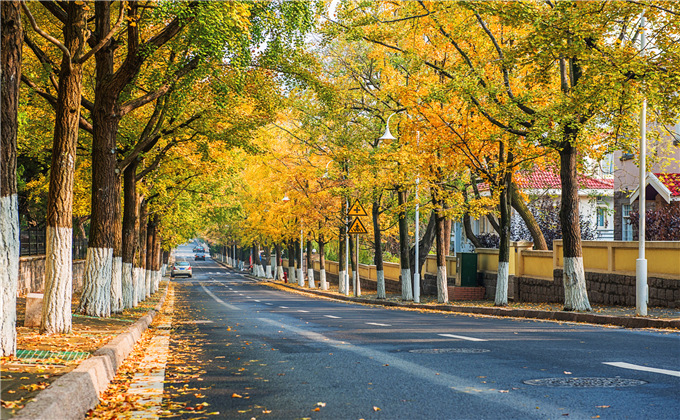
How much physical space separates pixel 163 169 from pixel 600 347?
22395 mm

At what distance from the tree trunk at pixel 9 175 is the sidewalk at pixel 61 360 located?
0.49 metres

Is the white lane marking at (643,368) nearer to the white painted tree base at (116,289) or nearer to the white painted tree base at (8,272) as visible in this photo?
the white painted tree base at (8,272)

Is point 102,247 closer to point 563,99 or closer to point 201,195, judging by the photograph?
point 563,99

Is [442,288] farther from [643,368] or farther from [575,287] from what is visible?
[643,368]

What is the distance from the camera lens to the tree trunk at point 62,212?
1273cm

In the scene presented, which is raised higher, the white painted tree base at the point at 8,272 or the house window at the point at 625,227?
the house window at the point at 625,227

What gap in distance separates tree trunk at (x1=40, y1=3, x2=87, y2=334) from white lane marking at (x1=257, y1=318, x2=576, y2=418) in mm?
4410

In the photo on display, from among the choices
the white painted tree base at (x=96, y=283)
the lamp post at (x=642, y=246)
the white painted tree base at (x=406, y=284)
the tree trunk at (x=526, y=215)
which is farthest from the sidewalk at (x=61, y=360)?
the white painted tree base at (x=406, y=284)

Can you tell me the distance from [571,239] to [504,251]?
5.54m

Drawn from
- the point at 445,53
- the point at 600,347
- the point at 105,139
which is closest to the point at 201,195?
the point at 445,53

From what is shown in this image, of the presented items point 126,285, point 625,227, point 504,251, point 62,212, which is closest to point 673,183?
point 625,227

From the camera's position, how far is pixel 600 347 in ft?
35.0

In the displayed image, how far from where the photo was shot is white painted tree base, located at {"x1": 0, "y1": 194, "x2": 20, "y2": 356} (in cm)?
914

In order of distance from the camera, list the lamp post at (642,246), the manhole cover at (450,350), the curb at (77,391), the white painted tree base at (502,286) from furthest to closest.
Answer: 1. the white painted tree base at (502,286)
2. the lamp post at (642,246)
3. the manhole cover at (450,350)
4. the curb at (77,391)
